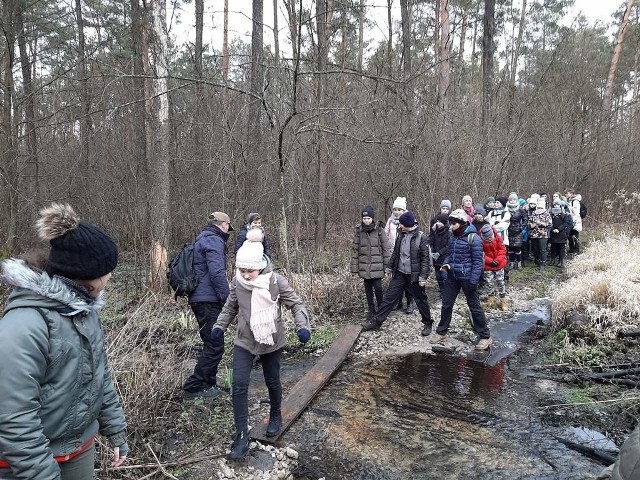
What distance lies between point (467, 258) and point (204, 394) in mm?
4082

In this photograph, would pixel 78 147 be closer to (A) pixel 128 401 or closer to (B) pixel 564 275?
(A) pixel 128 401

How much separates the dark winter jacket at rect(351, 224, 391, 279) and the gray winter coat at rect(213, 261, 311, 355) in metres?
3.50

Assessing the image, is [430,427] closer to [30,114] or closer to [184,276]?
[184,276]

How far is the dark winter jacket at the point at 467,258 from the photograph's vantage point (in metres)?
6.41

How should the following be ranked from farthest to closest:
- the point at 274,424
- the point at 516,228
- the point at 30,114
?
the point at 516,228
the point at 30,114
the point at 274,424

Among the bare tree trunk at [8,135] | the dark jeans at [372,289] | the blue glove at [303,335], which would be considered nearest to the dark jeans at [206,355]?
the blue glove at [303,335]

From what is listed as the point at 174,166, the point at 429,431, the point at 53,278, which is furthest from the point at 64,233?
the point at 174,166

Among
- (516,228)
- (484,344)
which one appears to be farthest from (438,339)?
(516,228)

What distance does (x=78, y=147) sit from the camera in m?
12.3

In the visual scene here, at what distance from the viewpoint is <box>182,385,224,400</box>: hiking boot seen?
482 centimetres

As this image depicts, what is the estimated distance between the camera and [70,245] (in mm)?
1978

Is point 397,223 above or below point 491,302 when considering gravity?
above

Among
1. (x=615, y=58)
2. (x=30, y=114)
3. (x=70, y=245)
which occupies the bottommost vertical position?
(x=70, y=245)

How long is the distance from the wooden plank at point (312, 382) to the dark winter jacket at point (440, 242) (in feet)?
7.36
